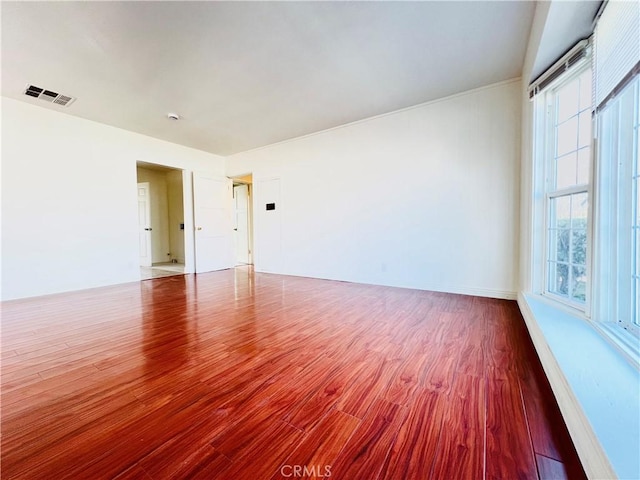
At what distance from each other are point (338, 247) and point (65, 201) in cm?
424

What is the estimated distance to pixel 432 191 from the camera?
3.65m

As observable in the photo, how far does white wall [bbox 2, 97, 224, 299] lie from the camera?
3.45m

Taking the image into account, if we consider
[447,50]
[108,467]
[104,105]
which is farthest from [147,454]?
[104,105]

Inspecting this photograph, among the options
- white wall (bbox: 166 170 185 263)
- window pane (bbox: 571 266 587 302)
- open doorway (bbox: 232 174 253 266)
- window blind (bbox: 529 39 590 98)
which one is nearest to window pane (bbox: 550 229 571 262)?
window pane (bbox: 571 266 587 302)

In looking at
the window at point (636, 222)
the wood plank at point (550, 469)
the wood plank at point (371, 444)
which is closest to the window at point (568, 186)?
the window at point (636, 222)

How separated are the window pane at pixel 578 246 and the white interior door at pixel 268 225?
4293mm

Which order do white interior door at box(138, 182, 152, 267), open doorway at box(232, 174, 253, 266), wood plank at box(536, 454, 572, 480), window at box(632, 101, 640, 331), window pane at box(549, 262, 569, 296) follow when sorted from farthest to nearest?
open doorway at box(232, 174, 253, 266)
white interior door at box(138, 182, 152, 267)
window pane at box(549, 262, 569, 296)
window at box(632, 101, 640, 331)
wood plank at box(536, 454, 572, 480)

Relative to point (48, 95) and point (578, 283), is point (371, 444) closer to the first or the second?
point (578, 283)

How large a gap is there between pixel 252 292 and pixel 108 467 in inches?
111

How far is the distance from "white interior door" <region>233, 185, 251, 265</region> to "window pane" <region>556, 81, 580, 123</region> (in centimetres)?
609

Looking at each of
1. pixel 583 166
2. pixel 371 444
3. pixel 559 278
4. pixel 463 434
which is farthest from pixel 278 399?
pixel 583 166

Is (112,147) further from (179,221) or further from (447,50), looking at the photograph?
(447,50)

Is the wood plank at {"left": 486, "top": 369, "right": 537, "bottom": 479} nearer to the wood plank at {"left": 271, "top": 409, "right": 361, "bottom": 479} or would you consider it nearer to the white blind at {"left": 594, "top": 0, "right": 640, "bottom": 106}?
the wood plank at {"left": 271, "top": 409, "right": 361, "bottom": 479}

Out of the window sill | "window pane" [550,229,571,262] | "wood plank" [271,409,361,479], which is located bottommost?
"wood plank" [271,409,361,479]
